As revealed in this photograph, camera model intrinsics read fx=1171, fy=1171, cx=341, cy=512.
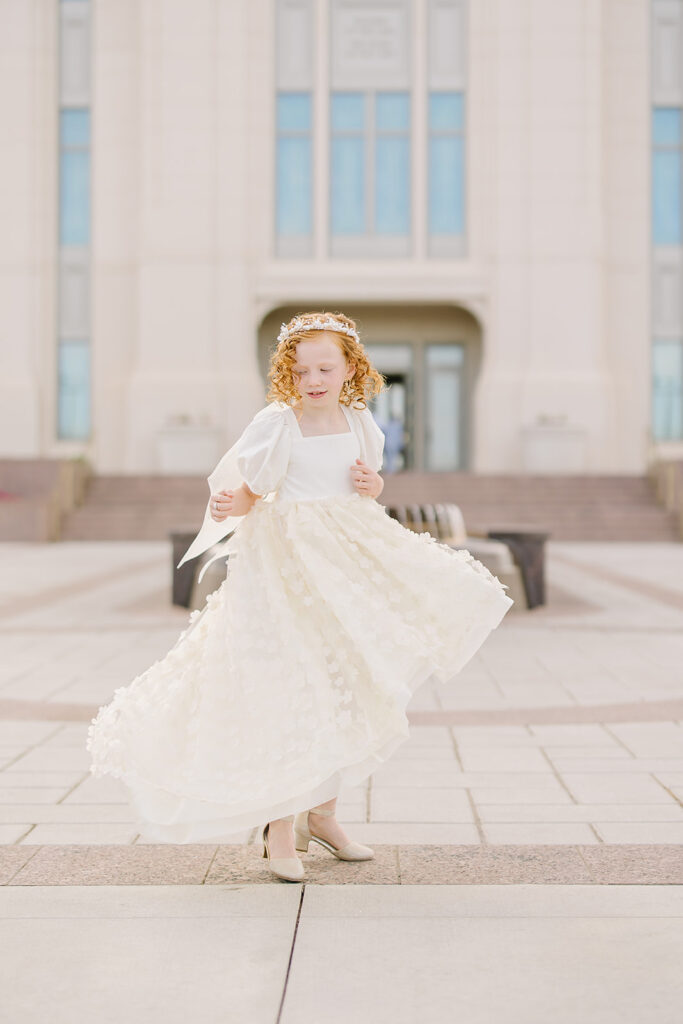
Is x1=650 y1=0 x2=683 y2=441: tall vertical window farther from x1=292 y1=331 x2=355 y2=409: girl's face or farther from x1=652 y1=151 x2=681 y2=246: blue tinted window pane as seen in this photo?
x1=292 y1=331 x2=355 y2=409: girl's face

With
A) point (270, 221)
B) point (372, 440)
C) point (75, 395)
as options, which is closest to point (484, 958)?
point (372, 440)

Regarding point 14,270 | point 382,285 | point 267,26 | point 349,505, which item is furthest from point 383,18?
point 349,505

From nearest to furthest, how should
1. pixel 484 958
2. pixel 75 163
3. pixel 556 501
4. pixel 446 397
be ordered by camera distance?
pixel 484 958 < pixel 556 501 < pixel 75 163 < pixel 446 397

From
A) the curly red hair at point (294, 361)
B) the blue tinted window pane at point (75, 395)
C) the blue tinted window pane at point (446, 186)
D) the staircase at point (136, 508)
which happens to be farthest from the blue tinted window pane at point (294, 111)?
the curly red hair at point (294, 361)

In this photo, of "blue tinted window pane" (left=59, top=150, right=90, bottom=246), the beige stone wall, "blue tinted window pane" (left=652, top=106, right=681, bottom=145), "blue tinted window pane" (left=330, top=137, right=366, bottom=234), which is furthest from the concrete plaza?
"blue tinted window pane" (left=652, top=106, right=681, bottom=145)

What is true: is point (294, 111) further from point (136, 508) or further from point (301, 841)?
point (301, 841)

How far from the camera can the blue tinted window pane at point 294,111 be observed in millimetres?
25969

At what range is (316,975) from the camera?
253 cm

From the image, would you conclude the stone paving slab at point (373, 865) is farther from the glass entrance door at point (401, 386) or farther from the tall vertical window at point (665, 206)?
the tall vertical window at point (665, 206)

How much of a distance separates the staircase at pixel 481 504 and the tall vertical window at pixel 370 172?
6.75 m

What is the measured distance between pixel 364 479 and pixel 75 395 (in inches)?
963

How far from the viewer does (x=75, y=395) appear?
26.9 metres

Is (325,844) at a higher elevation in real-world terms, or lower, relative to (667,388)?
lower

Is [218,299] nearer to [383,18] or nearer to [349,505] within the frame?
[383,18]
